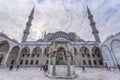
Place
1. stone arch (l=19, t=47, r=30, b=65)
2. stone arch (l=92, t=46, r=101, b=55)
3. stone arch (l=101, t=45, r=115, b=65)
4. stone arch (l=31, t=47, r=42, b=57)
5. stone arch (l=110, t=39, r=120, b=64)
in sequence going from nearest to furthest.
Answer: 1. stone arch (l=110, t=39, r=120, b=64)
2. stone arch (l=101, t=45, r=115, b=65)
3. stone arch (l=92, t=46, r=101, b=55)
4. stone arch (l=19, t=47, r=30, b=65)
5. stone arch (l=31, t=47, r=42, b=57)

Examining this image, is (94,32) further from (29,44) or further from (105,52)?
(29,44)

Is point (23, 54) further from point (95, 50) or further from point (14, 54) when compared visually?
point (95, 50)

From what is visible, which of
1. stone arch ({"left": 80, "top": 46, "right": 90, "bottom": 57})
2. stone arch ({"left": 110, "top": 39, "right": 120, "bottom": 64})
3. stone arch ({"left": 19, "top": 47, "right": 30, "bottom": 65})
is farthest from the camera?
stone arch ({"left": 80, "top": 46, "right": 90, "bottom": 57})

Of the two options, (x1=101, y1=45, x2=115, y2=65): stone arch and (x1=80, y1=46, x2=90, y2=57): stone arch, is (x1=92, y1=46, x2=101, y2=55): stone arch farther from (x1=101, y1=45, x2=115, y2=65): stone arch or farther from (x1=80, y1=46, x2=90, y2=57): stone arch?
(x1=101, y1=45, x2=115, y2=65): stone arch

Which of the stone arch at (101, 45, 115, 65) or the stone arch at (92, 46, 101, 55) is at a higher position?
the stone arch at (92, 46, 101, 55)

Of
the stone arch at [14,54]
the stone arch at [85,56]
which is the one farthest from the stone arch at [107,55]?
the stone arch at [14,54]

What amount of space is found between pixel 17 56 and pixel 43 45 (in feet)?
34.5

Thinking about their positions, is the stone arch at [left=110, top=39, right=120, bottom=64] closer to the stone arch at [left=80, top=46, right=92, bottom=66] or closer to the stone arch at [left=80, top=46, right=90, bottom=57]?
the stone arch at [left=80, top=46, right=92, bottom=66]

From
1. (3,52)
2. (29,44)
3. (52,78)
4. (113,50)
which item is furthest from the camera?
(29,44)

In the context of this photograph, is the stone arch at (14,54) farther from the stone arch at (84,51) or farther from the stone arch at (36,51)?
the stone arch at (84,51)

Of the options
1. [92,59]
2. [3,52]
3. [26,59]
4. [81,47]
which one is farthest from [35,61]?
[92,59]

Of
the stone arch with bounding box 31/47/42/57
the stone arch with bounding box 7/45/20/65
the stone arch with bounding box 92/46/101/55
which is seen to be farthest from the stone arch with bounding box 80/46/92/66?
the stone arch with bounding box 7/45/20/65

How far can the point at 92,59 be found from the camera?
27.2 m

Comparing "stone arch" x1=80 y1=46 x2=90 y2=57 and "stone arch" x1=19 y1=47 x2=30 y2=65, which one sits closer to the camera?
"stone arch" x1=19 y1=47 x2=30 y2=65
